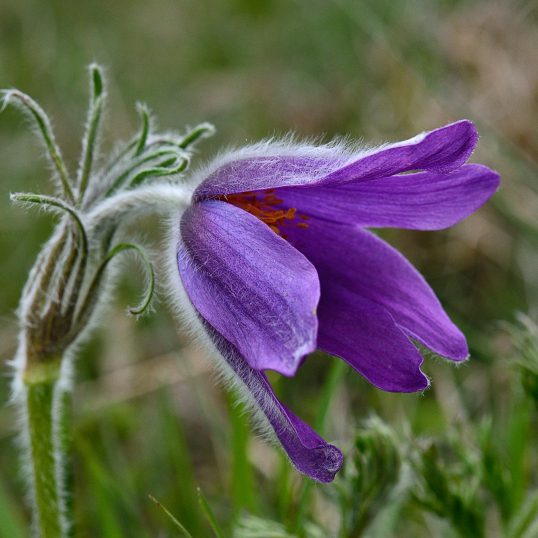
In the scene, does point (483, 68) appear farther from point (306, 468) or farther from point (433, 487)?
Result: point (306, 468)

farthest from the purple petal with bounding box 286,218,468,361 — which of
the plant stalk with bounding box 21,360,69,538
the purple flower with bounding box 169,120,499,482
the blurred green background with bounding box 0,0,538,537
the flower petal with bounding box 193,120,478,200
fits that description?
the plant stalk with bounding box 21,360,69,538

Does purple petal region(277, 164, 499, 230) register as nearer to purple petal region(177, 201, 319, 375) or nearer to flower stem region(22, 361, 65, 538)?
purple petal region(177, 201, 319, 375)

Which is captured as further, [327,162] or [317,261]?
[317,261]

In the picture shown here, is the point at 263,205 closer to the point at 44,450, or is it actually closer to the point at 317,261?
the point at 317,261

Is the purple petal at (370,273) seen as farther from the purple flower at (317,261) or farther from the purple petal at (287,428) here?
the purple petal at (287,428)

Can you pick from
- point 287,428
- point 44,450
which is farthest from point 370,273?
point 44,450

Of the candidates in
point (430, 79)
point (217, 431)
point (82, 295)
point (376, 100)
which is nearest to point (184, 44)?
point (376, 100)
